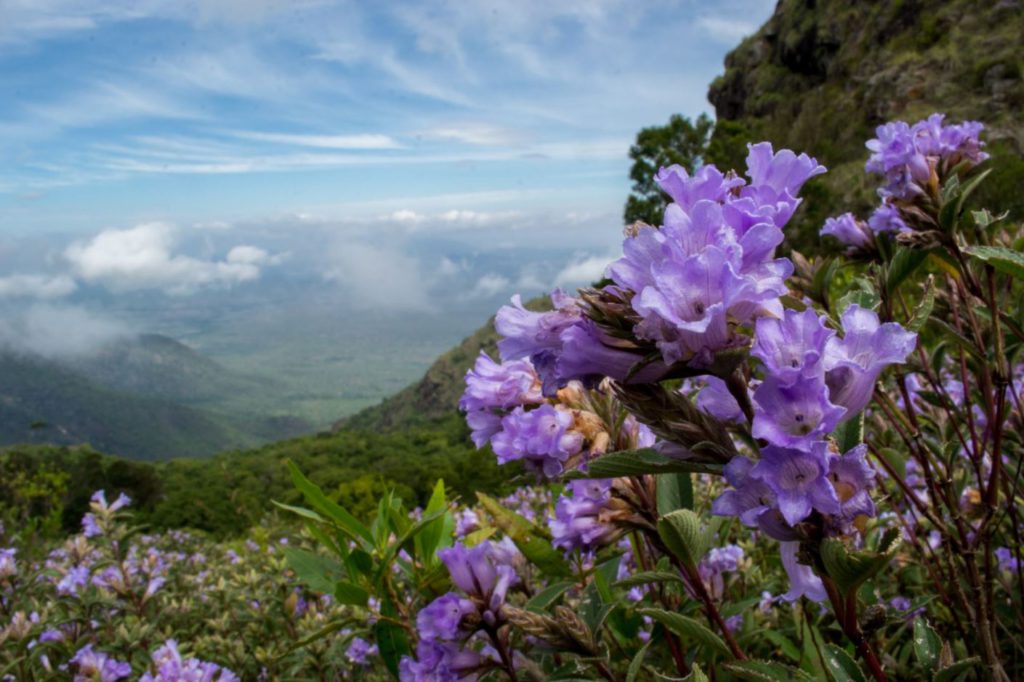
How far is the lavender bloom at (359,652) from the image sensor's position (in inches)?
107

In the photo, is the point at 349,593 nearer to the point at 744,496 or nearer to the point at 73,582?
the point at 744,496

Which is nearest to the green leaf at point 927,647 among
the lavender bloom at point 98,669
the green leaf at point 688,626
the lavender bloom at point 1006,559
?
the green leaf at point 688,626

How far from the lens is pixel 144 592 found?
3832 millimetres

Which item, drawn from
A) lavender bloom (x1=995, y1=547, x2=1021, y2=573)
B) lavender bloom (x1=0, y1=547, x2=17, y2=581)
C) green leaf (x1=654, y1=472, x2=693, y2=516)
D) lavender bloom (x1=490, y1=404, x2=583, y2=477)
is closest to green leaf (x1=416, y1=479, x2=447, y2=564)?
lavender bloom (x1=490, y1=404, x2=583, y2=477)

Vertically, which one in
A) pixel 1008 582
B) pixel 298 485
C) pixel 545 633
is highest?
pixel 298 485

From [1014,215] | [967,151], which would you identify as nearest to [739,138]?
[1014,215]

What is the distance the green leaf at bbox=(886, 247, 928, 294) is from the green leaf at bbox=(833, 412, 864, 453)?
Result: 94 centimetres

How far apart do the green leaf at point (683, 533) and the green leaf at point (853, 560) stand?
0.78ft

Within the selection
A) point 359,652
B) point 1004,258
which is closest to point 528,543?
point 1004,258

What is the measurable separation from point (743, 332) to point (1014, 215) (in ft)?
43.9

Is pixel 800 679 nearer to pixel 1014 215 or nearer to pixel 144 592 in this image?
pixel 144 592

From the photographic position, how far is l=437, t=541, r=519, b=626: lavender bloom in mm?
1514

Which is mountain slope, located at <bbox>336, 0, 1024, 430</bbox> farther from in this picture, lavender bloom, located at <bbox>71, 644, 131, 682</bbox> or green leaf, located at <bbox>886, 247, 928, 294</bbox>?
lavender bloom, located at <bbox>71, 644, 131, 682</bbox>

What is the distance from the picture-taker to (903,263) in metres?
1.69
